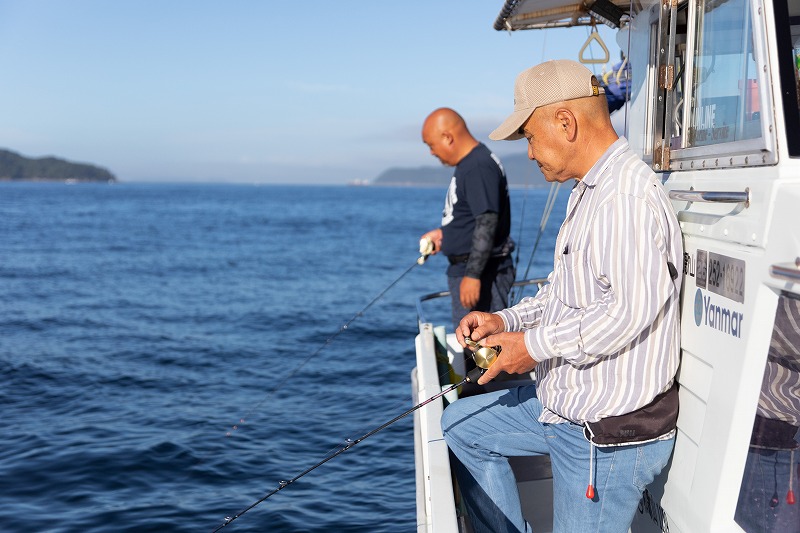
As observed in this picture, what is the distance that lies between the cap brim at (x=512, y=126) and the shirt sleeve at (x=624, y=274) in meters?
0.48

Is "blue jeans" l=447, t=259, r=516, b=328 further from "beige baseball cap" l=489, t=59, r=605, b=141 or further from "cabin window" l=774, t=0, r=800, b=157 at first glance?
"cabin window" l=774, t=0, r=800, b=157

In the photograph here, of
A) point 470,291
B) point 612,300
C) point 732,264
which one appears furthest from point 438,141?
point 732,264

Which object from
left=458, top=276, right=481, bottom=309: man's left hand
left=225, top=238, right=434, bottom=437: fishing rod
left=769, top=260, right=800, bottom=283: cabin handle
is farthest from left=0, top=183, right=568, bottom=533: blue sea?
left=769, top=260, right=800, bottom=283: cabin handle

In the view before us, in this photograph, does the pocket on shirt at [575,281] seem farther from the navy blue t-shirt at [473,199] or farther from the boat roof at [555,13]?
the navy blue t-shirt at [473,199]

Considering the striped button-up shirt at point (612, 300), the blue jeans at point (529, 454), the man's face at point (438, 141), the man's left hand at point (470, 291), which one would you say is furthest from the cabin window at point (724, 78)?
the man's face at point (438, 141)

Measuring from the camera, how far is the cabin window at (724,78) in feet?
8.50

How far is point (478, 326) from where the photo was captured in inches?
128

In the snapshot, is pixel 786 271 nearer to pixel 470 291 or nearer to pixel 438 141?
pixel 470 291

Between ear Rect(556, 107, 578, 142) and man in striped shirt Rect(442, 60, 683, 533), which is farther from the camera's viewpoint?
ear Rect(556, 107, 578, 142)

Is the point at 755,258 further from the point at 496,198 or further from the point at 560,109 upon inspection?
the point at 496,198

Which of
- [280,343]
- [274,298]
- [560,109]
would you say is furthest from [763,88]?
[274,298]

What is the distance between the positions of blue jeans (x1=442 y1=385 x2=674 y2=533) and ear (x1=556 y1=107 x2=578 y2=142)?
995 millimetres

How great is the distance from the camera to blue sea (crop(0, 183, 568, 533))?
741cm

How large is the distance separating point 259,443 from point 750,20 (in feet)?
25.2
